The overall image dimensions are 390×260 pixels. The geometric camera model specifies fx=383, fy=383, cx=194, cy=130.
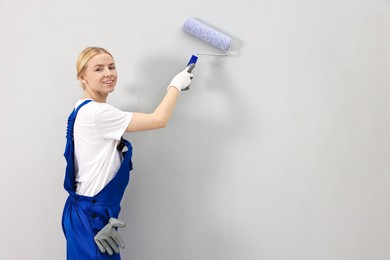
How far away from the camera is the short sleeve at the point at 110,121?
1.17 metres

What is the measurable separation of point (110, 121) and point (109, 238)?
Answer: 362mm

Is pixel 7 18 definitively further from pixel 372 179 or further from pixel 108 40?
pixel 372 179

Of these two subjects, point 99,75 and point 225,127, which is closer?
point 99,75

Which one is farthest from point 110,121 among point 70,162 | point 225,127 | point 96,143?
point 225,127

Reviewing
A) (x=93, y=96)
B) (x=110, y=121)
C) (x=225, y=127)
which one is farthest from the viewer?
(x=225, y=127)

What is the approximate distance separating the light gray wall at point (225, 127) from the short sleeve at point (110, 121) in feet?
0.97

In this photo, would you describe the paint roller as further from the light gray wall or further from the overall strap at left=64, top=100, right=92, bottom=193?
the overall strap at left=64, top=100, right=92, bottom=193

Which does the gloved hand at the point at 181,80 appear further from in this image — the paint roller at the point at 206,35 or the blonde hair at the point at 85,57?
the blonde hair at the point at 85,57

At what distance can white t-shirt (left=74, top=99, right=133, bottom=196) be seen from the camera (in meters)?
1.18

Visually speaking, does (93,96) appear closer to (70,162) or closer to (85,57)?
(85,57)

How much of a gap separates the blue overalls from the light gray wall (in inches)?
9.7

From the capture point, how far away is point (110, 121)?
3.88ft

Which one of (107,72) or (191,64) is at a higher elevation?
(191,64)

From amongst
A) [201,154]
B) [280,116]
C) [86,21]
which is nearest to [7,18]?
[86,21]
